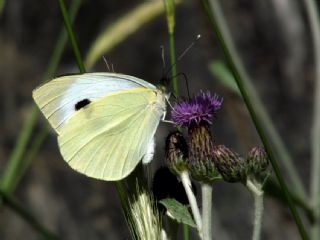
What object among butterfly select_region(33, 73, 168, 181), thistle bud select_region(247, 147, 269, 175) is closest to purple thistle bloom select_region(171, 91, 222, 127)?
butterfly select_region(33, 73, 168, 181)

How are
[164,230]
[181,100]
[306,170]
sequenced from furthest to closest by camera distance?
[306,170]
[181,100]
[164,230]

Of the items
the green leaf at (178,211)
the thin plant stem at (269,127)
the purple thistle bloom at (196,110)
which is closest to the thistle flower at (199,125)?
the purple thistle bloom at (196,110)

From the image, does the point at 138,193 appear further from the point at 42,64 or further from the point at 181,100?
the point at 42,64

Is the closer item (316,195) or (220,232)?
(316,195)

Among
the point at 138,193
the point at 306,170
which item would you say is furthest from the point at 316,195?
the point at 306,170

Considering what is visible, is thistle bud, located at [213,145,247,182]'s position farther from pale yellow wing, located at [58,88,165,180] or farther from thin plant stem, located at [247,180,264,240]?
pale yellow wing, located at [58,88,165,180]

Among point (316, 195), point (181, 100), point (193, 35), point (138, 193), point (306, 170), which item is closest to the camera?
point (138, 193)
